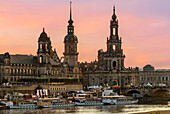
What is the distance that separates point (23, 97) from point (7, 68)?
23.3 metres

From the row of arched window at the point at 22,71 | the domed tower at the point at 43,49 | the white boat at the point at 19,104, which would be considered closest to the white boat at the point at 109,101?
the white boat at the point at 19,104

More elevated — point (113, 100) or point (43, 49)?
point (43, 49)

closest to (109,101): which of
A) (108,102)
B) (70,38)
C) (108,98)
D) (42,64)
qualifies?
(108,102)

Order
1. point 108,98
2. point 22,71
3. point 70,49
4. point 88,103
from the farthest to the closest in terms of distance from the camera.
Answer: point 70,49
point 22,71
point 108,98
point 88,103

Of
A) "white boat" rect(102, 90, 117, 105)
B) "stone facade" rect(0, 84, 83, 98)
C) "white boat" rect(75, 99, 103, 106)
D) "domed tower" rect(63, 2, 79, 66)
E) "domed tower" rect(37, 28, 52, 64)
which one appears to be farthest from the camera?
"domed tower" rect(63, 2, 79, 66)

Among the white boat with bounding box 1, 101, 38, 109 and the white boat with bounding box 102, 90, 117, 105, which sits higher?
the white boat with bounding box 102, 90, 117, 105

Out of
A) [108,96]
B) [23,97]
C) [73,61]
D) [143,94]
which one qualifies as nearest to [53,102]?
[23,97]

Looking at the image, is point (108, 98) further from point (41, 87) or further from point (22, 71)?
point (22, 71)

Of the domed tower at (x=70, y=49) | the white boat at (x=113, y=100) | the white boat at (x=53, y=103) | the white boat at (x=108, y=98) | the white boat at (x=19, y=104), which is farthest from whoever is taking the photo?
the domed tower at (x=70, y=49)

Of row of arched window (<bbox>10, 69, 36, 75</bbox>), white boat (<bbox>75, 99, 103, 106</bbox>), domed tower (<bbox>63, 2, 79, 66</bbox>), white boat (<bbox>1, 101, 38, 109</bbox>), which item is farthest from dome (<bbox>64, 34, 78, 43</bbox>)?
white boat (<bbox>1, 101, 38, 109</bbox>)

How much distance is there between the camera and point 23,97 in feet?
479

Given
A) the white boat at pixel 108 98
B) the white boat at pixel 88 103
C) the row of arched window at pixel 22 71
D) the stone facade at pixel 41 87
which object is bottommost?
the white boat at pixel 88 103

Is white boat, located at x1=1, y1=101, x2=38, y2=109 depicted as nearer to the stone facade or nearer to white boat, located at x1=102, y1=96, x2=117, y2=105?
the stone facade

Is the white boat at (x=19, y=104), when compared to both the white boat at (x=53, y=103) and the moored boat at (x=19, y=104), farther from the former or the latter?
the white boat at (x=53, y=103)
